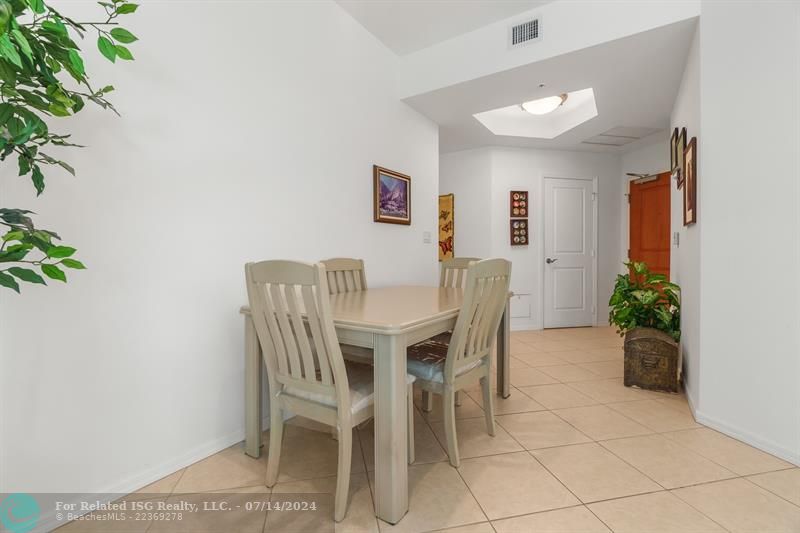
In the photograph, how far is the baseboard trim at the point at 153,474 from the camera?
1.37 meters

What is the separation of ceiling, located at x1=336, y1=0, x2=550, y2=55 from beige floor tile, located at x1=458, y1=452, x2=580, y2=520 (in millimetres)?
2846

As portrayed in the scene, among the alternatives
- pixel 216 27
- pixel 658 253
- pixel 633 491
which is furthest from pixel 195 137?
pixel 658 253

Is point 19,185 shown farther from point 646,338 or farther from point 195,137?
point 646,338

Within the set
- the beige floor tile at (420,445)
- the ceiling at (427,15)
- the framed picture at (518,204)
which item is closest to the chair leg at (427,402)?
the beige floor tile at (420,445)

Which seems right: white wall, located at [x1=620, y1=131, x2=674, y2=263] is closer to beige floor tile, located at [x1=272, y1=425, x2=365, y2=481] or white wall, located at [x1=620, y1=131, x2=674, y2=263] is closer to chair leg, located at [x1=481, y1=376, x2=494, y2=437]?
chair leg, located at [x1=481, y1=376, x2=494, y2=437]

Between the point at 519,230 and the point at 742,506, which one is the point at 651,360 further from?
the point at 519,230

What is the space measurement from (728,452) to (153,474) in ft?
8.90

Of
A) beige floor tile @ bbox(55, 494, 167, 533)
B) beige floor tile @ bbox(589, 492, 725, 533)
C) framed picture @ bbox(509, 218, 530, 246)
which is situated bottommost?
beige floor tile @ bbox(55, 494, 167, 533)

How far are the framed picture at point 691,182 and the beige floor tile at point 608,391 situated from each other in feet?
3.98

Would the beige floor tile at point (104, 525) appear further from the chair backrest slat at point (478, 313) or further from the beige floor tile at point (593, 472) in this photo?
the beige floor tile at point (593, 472)

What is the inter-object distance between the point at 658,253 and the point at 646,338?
2467mm

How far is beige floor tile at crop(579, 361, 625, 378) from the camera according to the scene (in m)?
3.06

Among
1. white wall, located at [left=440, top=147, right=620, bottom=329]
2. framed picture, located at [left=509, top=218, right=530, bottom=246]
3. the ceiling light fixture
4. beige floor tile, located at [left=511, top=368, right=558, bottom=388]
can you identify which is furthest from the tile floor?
the ceiling light fixture

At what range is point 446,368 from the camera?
171cm
